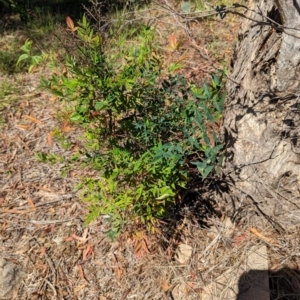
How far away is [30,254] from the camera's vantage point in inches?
100.0

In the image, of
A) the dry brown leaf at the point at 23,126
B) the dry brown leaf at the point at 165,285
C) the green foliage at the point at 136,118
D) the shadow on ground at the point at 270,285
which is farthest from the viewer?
the dry brown leaf at the point at 23,126

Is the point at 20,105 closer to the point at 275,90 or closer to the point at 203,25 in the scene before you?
the point at 203,25

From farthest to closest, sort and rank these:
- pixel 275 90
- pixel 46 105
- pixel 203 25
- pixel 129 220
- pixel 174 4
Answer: pixel 174 4 → pixel 203 25 → pixel 46 105 → pixel 129 220 → pixel 275 90

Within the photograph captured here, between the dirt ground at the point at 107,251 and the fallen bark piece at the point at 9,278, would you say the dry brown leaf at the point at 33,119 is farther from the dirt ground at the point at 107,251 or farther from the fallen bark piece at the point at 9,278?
the fallen bark piece at the point at 9,278

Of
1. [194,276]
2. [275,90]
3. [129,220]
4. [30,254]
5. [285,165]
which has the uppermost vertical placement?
[275,90]

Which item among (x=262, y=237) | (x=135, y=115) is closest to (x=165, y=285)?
(x=262, y=237)

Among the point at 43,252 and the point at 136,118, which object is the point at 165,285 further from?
the point at 136,118

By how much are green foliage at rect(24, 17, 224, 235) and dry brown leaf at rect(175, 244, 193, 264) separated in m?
0.41

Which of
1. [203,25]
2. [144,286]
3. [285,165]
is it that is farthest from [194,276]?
[203,25]

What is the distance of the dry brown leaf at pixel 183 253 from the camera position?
96.0 inches

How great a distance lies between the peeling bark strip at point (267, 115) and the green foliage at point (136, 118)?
236mm

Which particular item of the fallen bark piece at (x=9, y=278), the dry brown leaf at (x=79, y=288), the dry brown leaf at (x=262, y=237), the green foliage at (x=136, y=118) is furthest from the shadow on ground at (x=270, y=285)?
the fallen bark piece at (x=9, y=278)

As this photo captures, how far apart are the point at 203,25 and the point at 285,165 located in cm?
256

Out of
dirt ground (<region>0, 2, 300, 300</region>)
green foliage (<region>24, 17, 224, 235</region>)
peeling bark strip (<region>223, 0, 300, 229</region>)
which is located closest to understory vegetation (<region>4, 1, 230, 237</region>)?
green foliage (<region>24, 17, 224, 235</region>)
